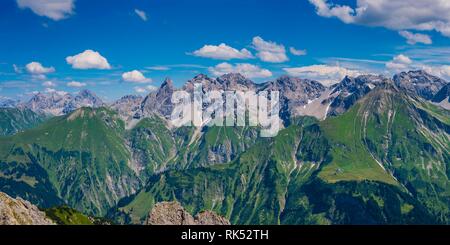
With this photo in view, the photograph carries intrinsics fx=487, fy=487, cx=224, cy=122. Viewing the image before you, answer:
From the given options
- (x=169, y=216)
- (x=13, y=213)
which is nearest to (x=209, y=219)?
(x=169, y=216)

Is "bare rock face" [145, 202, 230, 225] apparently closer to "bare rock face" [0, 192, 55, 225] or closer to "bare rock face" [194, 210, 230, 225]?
"bare rock face" [194, 210, 230, 225]

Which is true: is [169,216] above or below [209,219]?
above

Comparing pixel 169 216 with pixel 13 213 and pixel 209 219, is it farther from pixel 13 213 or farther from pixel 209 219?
pixel 13 213

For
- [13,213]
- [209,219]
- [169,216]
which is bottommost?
[209,219]

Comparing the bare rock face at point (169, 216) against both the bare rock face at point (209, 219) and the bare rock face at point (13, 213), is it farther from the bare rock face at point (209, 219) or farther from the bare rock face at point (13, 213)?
the bare rock face at point (13, 213)

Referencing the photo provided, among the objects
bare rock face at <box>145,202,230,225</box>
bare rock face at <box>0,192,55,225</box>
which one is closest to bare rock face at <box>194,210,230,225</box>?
bare rock face at <box>145,202,230,225</box>

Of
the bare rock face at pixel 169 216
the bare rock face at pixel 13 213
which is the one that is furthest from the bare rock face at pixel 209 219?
the bare rock face at pixel 13 213

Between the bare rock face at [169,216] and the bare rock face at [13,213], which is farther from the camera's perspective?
the bare rock face at [169,216]

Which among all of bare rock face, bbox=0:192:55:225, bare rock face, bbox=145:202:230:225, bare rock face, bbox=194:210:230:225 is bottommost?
bare rock face, bbox=194:210:230:225

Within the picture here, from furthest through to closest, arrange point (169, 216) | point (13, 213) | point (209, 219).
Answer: point (209, 219) → point (169, 216) → point (13, 213)
